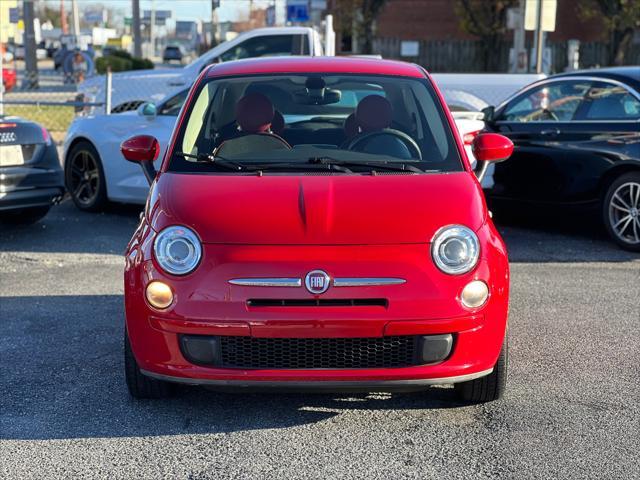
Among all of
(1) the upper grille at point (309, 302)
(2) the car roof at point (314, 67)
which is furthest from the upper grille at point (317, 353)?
(2) the car roof at point (314, 67)

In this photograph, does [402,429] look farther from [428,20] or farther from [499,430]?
[428,20]

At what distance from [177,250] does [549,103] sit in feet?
20.5

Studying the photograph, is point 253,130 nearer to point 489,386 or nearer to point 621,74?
point 489,386

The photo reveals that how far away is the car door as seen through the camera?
9367 millimetres

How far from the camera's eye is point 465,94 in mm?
13195

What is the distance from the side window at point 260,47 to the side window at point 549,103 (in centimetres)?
503

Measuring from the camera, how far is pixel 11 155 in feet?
29.0

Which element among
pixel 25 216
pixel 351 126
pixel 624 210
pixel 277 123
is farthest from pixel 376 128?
pixel 25 216

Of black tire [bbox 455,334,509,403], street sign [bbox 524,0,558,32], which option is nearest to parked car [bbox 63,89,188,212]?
black tire [bbox 455,334,509,403]

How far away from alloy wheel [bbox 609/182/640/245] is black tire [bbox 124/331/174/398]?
5.37 metres

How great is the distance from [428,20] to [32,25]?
19935 mm

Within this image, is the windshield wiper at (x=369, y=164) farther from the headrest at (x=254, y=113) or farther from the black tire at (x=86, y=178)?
the black tire at (x=86, y=178)

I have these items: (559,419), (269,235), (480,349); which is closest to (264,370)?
(269,235)

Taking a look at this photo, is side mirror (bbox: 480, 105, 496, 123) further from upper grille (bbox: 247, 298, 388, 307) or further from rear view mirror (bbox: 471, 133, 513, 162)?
upper grille (bbox: 247, 298, 388, 307)
